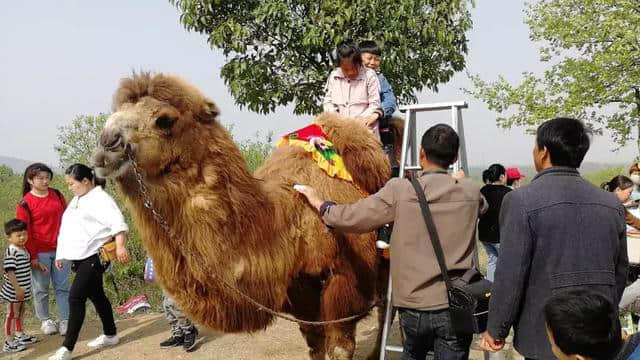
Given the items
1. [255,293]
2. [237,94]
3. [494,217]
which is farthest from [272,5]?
[255,293]

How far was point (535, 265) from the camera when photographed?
2674mm

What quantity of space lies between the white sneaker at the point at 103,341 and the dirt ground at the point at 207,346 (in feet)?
0.22

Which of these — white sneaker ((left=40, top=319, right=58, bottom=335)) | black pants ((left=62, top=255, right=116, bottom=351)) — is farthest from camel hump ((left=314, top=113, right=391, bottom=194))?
white sneaker ((left=40, top=319, right=58, bottom=335))

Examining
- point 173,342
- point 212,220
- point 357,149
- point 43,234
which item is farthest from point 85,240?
point 212,220

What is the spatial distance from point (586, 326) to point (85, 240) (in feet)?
18.0

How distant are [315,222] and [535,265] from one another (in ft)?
4.90

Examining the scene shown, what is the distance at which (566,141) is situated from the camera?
8.71ft

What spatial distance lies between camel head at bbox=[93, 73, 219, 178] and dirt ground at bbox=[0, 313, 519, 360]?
11.5 ft

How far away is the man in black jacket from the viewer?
2.62 meters

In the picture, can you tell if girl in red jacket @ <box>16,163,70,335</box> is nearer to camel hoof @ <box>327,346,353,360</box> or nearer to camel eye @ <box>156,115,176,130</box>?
camel hoof @ <box>327,346,353,360</box>

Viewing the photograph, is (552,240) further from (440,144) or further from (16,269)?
(16,269)

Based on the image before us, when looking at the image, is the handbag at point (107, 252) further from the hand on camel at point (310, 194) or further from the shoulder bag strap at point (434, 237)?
the shoulder bag strap at point (434, 237)

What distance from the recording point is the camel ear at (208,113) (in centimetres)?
326

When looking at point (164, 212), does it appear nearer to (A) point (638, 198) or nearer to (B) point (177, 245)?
(B) point (177, 245)
